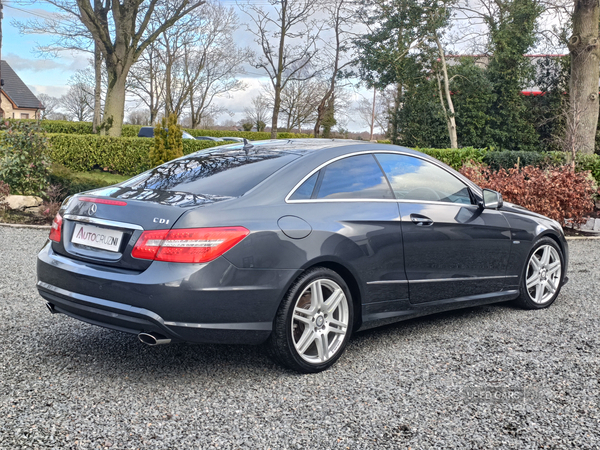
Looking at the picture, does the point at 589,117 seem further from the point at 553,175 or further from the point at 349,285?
the point at 349,285

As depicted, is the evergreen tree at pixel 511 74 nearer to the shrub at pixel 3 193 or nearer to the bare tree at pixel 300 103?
the shrub at pixel 3 193

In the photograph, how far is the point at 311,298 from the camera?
3721mm

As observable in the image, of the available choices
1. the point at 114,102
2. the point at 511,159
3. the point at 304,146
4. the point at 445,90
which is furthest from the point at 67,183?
the point at 445,90

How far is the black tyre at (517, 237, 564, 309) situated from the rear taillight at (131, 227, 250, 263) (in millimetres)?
3249

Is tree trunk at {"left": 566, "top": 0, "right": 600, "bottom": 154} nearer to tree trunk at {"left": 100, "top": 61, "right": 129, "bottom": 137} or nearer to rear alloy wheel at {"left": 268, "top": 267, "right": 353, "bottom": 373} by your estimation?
tree trunk at {"left": 100, "top": 61, "right": 129, "bottom": 137}

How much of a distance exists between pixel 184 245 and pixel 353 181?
55.3 inches

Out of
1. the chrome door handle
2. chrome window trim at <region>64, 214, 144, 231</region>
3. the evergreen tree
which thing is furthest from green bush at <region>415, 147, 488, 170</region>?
chrome window trim at <region>64, 214, 144, 231</region>

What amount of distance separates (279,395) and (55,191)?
10208 mm

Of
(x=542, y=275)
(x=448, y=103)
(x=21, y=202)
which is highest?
(x=448, y=103)

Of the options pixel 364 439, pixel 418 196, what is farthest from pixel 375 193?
pixel 364 439

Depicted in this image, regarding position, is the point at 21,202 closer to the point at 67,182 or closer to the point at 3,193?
the point at 3,193

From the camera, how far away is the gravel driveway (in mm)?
2900

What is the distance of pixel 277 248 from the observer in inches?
136

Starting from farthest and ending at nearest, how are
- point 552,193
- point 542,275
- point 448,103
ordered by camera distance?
point 448,103 < point 552,193 < point 542,275
